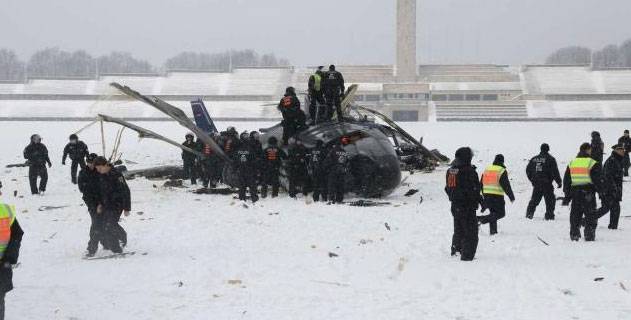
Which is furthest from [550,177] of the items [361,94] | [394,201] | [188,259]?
[361,94]

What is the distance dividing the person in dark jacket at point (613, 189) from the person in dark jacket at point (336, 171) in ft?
18.6

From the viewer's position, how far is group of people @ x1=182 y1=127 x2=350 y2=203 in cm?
1614

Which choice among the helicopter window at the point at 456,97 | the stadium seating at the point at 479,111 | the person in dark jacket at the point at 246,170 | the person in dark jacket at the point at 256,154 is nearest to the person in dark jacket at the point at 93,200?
the person in dark jacket at the point at 246,170

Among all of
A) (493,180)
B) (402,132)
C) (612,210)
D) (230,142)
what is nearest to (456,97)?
(402,132)

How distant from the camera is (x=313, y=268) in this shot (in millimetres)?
9430

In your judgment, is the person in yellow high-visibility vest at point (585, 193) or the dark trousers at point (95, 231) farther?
the person in yellow high-visibility vest at point (585, 193)

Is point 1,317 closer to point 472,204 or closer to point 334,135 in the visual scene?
point 472,204

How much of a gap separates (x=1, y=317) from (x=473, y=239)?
6.12 m

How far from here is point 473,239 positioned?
9.85m

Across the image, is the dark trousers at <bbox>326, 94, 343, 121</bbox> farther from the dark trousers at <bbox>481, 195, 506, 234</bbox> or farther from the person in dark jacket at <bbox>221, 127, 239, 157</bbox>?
the dark trousers at <bbox>481, 195, 506, 234</bbox>

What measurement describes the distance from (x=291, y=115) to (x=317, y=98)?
3.61 ft

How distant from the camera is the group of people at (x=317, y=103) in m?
18.4

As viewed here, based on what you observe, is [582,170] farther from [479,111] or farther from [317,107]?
[479,111]

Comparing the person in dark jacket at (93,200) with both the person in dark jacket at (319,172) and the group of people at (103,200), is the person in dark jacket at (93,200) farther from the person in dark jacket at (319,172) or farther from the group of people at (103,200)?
the person in dark jacket at (319,172)
